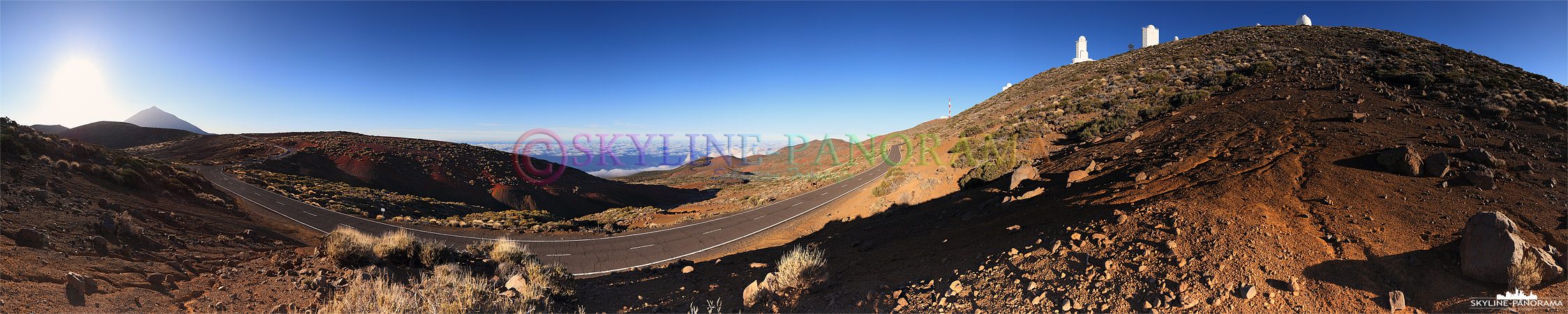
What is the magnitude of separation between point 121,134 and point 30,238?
246 ft

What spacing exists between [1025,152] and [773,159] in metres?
34.6

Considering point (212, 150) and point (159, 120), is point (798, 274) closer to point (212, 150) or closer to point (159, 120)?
point (212, 150)

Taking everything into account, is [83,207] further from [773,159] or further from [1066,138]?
[773,159]

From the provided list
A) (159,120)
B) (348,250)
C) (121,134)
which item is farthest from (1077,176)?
(159,120)

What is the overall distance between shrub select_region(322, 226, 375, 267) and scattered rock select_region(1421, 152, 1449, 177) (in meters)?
15.7

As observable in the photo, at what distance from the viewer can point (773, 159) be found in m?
51.7

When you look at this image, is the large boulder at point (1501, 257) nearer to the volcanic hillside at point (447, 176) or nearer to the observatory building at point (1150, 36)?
the volcanic hillside at point (447, 176)

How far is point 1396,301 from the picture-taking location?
3617 mm

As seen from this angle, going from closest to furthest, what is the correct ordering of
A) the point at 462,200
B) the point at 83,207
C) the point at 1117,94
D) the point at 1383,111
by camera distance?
the point at 83,207 < the point at 1383,111 < the point at 1117,94 < the point at 462,200

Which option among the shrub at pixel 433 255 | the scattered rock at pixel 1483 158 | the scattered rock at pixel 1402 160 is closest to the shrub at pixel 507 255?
the shrub at pixel 433 255

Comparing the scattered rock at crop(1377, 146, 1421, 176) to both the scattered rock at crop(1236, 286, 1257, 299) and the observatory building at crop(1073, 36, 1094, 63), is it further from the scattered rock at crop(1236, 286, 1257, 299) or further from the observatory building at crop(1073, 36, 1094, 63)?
the observatory building at crop(1073, 36, 1094, 63)

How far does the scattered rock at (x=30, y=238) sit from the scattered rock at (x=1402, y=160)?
17.5 meters

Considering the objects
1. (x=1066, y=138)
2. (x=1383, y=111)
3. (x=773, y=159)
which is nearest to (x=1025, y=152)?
(x=1066, y=138)

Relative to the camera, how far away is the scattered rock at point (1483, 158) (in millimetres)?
6460
